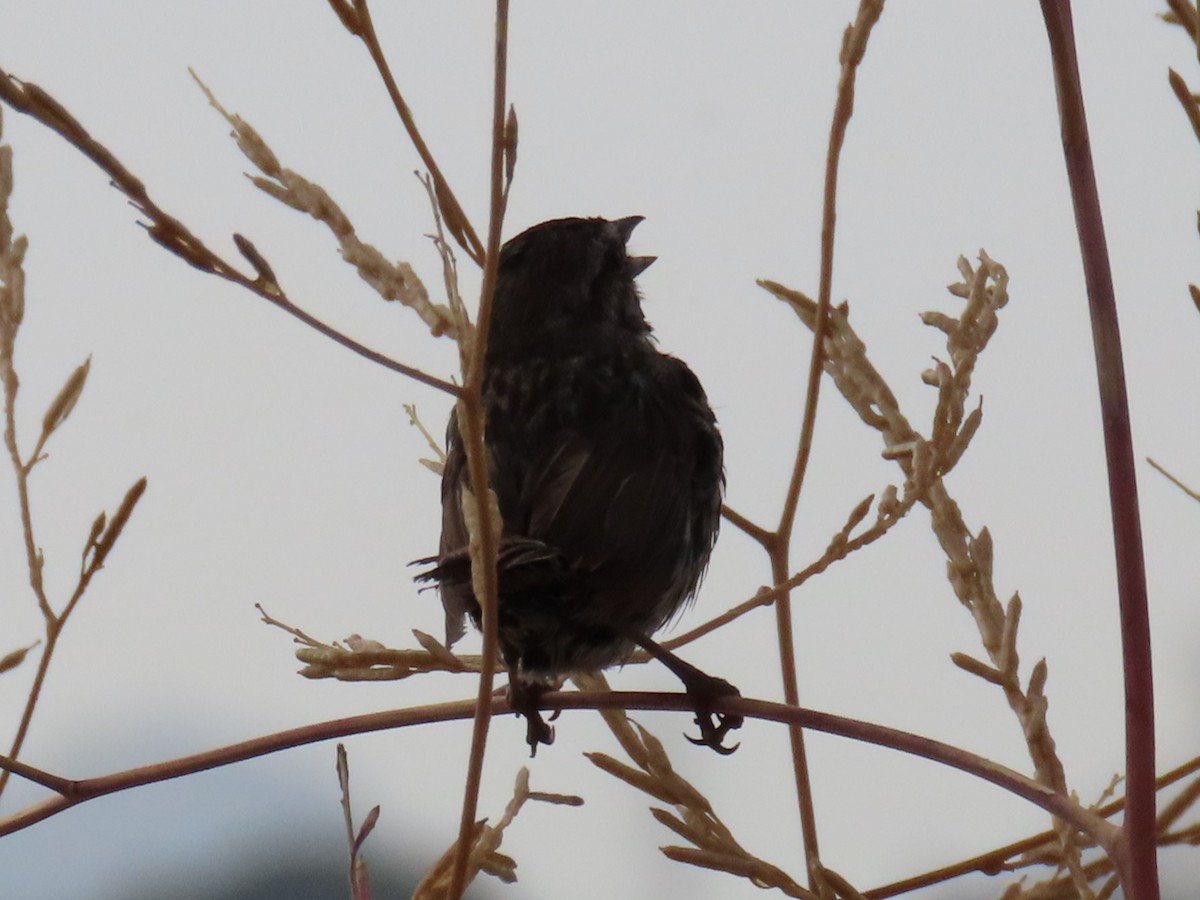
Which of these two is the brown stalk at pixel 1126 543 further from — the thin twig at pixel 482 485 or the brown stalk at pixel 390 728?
the thin twig at pixel 482 485

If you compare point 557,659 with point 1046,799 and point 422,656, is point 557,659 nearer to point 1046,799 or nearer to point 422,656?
point 422,656

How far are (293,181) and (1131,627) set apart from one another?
682 millimetres

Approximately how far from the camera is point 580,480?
3.10 m

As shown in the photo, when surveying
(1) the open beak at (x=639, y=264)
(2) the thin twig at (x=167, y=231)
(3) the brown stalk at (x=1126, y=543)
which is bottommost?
(3) the brown stalk at (x=1126, y=543)

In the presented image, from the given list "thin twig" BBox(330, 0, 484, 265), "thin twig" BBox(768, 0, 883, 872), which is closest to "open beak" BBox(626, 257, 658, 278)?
"thin twig" BBox(768, 0, 883, 872)

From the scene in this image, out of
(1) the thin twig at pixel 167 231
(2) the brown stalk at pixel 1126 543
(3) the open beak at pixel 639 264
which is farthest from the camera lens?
(3) the open beak at pixel 639 264

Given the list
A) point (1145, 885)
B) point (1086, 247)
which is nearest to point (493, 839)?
point (1145, 885)

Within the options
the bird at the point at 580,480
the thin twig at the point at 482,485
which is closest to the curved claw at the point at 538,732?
the bird at the point at 580,480

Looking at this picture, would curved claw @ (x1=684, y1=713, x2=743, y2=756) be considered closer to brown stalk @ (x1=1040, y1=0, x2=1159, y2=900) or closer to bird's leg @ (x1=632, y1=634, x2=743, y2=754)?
bird's leg @ (x1=632, y1=634, x2=743, y2=754)

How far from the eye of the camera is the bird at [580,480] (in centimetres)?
290

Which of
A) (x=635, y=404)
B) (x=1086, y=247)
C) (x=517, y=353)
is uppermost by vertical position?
(x=517, y=353)

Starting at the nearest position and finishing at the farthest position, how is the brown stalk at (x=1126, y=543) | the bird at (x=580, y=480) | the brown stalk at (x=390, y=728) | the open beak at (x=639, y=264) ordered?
the brown stalk at (x=1126, y=543), the brown stalk at (x=390, y=728), the bird at (x=580, y=480), the open beak at (x=639, y=264)

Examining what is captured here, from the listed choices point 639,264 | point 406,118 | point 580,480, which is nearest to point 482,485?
point 406,118

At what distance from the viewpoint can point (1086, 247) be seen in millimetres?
1108
